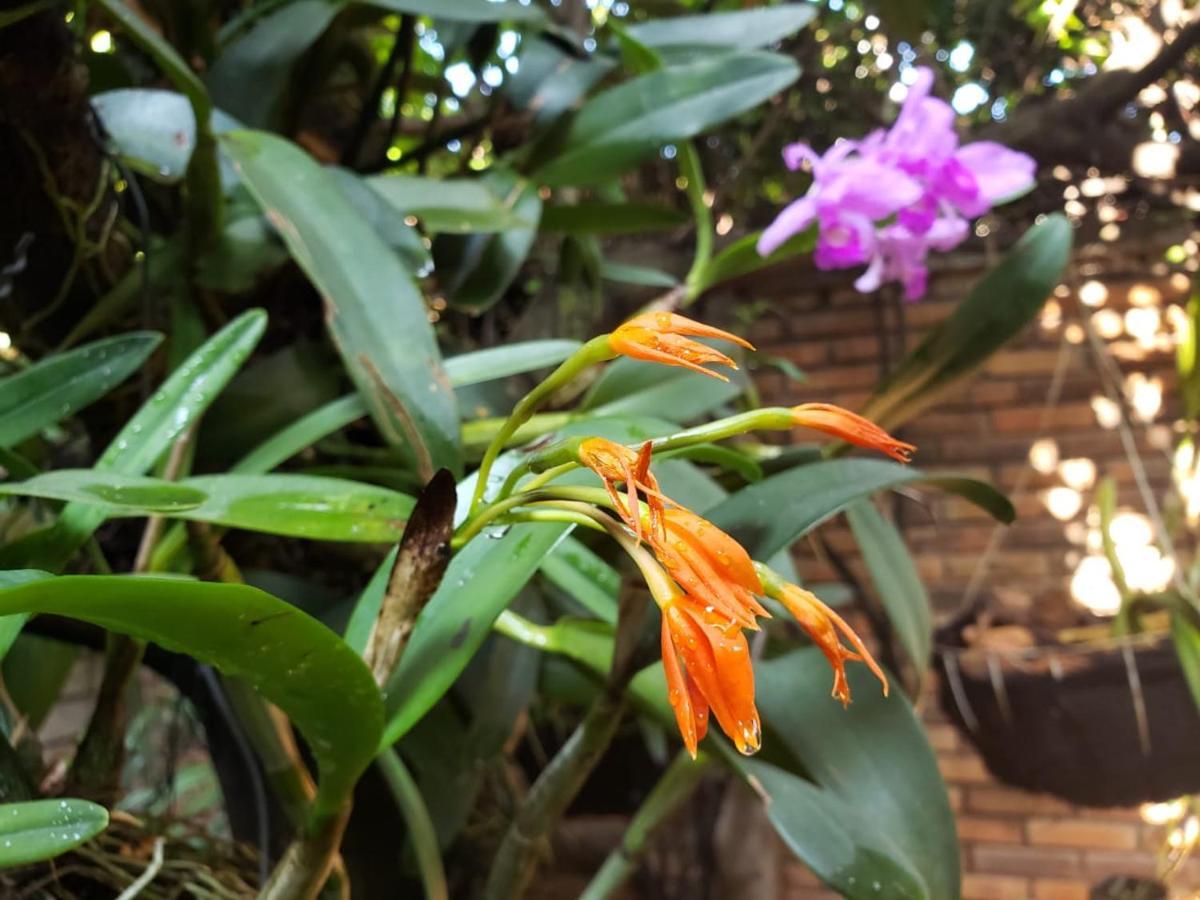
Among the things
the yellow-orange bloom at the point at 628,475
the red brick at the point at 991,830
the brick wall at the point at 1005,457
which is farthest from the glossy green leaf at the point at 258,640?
the red brick at the point at 991,830

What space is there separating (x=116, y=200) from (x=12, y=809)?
445mm

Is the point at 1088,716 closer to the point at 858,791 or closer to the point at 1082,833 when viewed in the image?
the point at 858,791

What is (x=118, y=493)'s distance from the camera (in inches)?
12.0

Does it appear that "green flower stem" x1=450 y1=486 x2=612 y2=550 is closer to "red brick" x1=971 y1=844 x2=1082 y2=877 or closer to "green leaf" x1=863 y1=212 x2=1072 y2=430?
"green leaf" x1=863 y1=212 x2=1072 y2=430

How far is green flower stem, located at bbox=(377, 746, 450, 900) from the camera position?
486mm

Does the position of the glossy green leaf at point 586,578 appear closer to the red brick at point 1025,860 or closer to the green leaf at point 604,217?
the green leaf at point 604,217

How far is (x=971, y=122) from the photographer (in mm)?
1095

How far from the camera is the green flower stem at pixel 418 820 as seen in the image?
1.59 ft

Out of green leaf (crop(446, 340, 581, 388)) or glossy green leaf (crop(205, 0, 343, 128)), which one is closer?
green leaf (crop(446, 340, 581, 388))

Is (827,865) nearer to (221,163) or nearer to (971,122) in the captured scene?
(221,163)

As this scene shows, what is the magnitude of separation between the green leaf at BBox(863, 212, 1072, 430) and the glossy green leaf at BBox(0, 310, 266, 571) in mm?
474

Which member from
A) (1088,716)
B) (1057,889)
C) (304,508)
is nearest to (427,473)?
(304,508)

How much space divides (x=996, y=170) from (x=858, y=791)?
1.72 ft

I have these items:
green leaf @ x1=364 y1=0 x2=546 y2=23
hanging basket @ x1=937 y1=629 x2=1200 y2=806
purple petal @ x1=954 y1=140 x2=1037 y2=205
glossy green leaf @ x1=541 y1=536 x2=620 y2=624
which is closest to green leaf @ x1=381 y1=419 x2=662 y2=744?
glossy green leaf @ x1=541 y1=536 x2=620 y2=624
